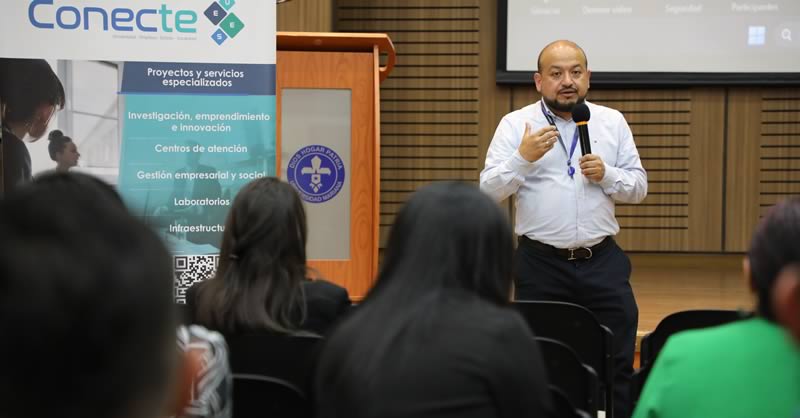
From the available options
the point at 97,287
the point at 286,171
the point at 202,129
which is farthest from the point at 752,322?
the point at 286,171

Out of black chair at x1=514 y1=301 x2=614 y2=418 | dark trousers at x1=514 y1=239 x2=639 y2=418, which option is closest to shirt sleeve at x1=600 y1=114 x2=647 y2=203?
dark trousers at x1=514 y1=239 x2=639 y2=418

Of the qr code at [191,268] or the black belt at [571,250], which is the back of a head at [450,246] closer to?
the black belt at [571,250]

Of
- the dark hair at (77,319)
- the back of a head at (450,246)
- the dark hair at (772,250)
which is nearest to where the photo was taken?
the dark hair at (77,319)

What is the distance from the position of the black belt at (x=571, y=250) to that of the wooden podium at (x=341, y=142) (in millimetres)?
982

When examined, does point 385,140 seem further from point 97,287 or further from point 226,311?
point 97,287

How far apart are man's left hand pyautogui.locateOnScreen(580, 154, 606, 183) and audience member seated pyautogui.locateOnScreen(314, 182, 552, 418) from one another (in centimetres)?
197

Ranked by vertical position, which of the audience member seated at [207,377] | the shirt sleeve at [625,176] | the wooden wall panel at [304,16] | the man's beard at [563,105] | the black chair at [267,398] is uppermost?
the wooden wall panel at [304,16]

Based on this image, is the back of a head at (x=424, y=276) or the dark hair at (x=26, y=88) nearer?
the back of a head at (x=424, y=276)

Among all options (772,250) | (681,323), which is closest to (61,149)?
(681,323)

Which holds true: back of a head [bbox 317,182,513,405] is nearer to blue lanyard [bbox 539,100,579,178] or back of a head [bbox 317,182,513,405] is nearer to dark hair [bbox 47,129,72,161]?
blue lanyard [bbox 539,100,579,178]

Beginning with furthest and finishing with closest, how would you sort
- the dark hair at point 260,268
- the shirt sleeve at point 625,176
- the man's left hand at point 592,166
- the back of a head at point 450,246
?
the shirt sleeve at point 625,176, the man's left hand at point 592,166, the dark hair at point 260,268, the back of a head at point 450,246

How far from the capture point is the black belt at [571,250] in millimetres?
3492

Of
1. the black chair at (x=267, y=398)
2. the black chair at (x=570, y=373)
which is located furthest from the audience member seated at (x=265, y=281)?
A: the black chair at (x=570, y=373)

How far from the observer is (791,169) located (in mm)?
7211
